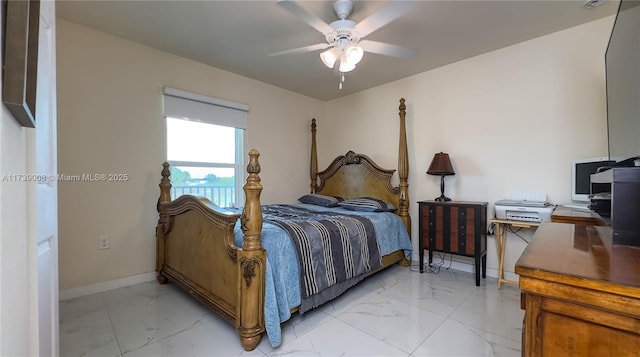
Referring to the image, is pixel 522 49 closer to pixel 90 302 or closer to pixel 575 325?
pixel 575 325

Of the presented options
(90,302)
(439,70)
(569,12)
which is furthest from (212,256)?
(569,12)

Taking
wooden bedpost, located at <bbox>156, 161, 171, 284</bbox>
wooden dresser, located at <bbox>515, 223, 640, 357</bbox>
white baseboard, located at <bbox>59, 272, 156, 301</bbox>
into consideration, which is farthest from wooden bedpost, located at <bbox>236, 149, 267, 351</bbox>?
white baseboard, located at <bbox>59, 272, 156, 301</bbox>

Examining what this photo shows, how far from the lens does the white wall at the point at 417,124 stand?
2.39 meters

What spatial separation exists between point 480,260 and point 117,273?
3.58m

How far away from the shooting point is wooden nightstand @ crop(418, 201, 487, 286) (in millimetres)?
2674

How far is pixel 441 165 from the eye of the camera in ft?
9.80

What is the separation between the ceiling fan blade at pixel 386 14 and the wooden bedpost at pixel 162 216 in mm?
2287

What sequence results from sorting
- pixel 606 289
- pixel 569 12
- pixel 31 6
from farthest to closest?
pixel 569 12 < pixel 31 6 < pixel 606 289

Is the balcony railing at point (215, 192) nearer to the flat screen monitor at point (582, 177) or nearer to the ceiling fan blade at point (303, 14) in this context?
the ceiling fan blade at point (303, 14)

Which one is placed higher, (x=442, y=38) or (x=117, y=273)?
(x=442, y=38)

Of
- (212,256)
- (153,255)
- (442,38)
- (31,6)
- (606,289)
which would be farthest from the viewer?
(153,255)

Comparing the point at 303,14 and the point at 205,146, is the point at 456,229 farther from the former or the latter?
the point at 205,146

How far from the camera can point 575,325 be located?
63 centimetres

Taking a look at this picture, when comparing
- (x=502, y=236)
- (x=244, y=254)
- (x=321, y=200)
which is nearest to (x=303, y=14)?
(x=244, y=254)
